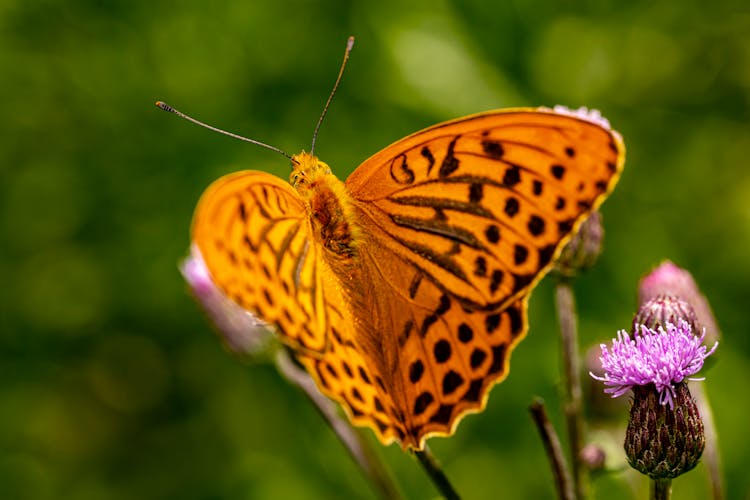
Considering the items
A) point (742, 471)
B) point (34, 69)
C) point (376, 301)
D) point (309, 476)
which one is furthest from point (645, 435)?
point (34, 69)

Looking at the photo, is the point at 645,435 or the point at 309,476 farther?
the point at 309,476

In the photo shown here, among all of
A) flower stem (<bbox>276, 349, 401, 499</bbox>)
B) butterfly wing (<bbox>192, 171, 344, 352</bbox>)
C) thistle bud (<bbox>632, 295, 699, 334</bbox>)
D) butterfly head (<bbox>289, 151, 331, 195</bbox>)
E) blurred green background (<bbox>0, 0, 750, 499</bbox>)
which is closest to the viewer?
butterfly wing (<bbox>192, 171, 344, 352</bbox>)

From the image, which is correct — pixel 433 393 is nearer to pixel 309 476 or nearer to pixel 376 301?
pixel 376 301

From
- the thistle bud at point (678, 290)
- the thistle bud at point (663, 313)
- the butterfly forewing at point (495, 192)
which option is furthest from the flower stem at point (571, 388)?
the butterfly forewing at point (495, 192)

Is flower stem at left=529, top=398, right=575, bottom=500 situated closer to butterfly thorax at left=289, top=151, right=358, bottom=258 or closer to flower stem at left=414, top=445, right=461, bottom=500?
flower stem at left=414, top=445, right=461, bottom=500

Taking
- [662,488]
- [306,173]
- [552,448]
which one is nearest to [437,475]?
[552,448]

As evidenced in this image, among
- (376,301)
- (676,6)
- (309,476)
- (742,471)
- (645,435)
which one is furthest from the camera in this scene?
(676,6)

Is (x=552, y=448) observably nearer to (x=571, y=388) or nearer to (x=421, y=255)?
(x=571, y=388)

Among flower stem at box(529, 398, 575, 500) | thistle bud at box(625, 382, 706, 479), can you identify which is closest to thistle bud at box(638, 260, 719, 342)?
thistle bud at box(625, 382, 706, 479)
